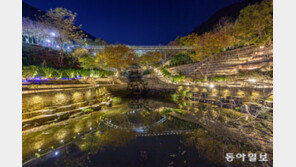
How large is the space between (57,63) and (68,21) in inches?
333

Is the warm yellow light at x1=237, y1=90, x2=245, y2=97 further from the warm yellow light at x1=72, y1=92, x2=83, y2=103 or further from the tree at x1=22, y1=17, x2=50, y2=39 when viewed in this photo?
the tree at x1=22, y1=17, x2=50, y2=39

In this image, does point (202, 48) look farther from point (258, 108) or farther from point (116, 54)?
point (116, 54)

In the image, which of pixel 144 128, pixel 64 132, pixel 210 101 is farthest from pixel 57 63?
pixel 210 101

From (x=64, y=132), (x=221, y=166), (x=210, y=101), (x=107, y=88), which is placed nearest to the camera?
(x=221, y=166)

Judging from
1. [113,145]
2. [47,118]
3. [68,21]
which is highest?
[68,21]

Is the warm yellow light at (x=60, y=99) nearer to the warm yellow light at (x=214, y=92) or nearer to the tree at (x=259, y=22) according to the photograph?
the warm yellow light at (x=214, y=92)

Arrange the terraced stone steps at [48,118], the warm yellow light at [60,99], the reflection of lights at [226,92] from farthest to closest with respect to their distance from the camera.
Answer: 1. the reflection of lights at [226,92]
2. the warm yellow light at [60,99]
3. the terraced stone steps at [48,118]

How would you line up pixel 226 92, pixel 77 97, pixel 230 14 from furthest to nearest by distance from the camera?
pixel 230 14, pixel 226 92, pixel 77 97

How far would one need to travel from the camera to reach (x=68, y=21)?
20109 mm

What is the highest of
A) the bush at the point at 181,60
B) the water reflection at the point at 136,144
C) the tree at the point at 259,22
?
the tree at the point at 259,22

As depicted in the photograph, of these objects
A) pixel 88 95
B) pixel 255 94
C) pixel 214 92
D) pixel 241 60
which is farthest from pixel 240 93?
pixel 88 95

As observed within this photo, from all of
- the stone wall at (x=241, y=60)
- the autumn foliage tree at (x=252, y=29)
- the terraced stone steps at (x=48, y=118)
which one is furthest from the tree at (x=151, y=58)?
the terraced stone steps at (x=48, y=118)

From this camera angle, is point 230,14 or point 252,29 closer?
point 252,29

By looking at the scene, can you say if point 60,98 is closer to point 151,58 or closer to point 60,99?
point 60,99
